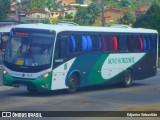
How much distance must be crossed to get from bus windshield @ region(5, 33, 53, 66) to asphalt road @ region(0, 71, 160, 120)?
126cm

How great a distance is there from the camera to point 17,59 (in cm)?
2300

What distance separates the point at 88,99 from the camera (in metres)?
21.8

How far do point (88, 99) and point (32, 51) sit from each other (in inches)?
110

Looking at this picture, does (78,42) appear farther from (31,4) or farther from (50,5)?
(50,5)

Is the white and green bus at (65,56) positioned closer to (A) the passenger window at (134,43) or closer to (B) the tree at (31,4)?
(A) the passenger window at (134,43)

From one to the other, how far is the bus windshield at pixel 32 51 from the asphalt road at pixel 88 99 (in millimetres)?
1257

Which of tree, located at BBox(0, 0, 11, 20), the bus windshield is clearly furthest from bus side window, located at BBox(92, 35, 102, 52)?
tree, located at BBox(0, 0, 11, 20)

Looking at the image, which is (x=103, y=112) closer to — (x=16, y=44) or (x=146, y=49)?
(x=16, y=44)

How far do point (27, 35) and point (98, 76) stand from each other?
4297mm

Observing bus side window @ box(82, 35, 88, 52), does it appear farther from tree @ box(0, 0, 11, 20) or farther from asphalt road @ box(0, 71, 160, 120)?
tree @ box(0, 0, 11, 20)

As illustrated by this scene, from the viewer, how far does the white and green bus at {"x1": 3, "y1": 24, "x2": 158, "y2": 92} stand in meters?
22.7

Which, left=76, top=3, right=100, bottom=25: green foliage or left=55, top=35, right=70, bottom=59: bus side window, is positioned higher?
left=55, top=35, right=70, bottom=59: bus side window

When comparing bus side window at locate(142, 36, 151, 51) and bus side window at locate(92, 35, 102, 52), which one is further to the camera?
bus side window at locate(142, 36, 151, 51)

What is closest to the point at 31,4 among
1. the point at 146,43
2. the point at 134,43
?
the point at 146,43
